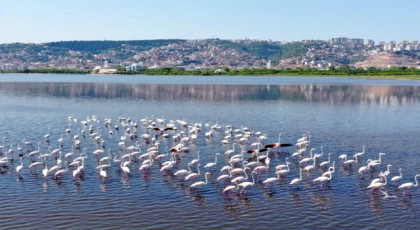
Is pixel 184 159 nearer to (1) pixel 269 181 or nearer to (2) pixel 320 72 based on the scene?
(1) pixel 269 181

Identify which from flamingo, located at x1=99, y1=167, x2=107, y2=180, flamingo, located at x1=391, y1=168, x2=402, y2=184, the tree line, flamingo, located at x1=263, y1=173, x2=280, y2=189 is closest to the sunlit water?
flamingo, located at x1=99, y1=167, x2=107, y2=180

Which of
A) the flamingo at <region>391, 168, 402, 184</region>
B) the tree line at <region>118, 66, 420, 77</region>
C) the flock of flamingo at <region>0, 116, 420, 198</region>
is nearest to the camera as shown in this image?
the flamingo at <region>391, 168, 402, 184</region>

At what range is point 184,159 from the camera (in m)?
27.6

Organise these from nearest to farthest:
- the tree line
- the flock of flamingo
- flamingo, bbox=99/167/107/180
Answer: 1. flamingo, bbox=99/167/107/180
2. the flock of flamingo
3. the tree line

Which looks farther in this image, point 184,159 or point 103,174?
point 184,159

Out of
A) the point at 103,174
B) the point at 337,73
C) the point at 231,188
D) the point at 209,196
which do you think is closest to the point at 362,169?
the point at 231,188

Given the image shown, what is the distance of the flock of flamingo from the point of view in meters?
22.6

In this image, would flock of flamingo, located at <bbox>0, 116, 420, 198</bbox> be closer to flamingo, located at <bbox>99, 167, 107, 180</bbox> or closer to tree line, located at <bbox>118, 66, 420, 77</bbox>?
flamingo, located at <bbox>99, 167, 107, 180</bbox>

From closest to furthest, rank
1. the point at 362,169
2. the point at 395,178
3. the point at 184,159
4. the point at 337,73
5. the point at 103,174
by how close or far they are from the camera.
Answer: the point at 395,178
the point at 103,174
the point at 362,169
the point at 184,159
the point at 337,73

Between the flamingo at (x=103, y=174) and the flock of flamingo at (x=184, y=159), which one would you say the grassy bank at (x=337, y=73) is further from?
the flamingo at (x=103, y=174)

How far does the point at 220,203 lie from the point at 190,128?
17.5 m

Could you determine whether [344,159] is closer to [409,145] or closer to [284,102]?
[409,145]

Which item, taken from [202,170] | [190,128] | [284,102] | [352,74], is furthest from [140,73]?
[202,170]

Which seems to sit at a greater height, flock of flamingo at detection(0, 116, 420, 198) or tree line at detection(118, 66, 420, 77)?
tree line at detection(118, 66, 420, 77)
